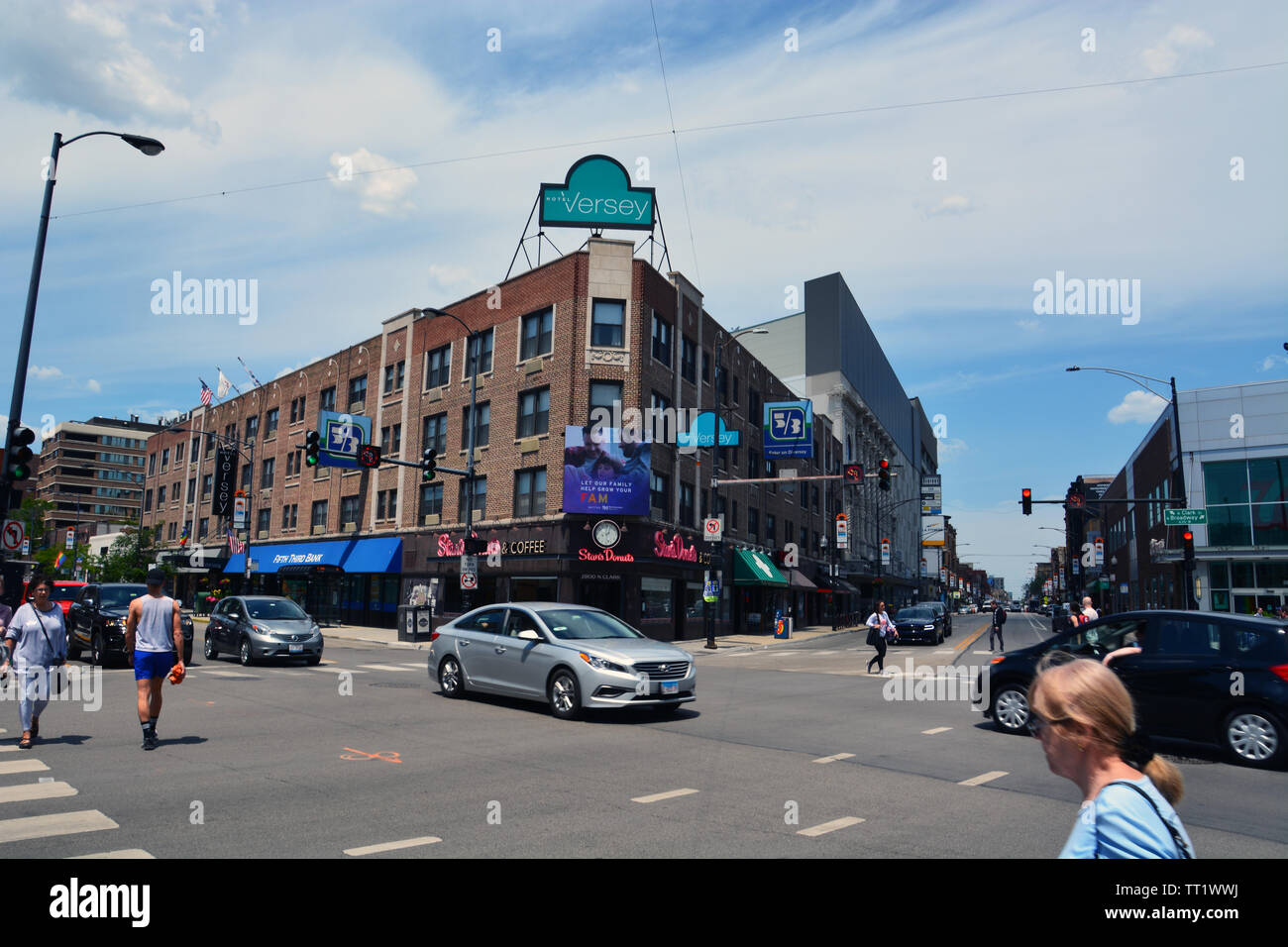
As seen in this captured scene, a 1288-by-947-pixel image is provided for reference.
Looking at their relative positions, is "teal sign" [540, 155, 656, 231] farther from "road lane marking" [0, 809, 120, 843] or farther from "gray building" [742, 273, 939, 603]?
"gray building" [742, 273, 939, 603]

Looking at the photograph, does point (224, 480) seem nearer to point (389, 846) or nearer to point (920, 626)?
point (920, 626)

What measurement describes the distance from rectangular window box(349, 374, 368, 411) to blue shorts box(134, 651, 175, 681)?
37013 millimetres

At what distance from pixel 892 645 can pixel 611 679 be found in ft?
90.3

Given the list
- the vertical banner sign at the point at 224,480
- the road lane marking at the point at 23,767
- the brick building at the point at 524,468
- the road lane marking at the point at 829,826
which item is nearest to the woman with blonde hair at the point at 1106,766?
the road lane marking at the point at 829,826

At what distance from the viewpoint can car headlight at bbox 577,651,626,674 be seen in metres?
12.0

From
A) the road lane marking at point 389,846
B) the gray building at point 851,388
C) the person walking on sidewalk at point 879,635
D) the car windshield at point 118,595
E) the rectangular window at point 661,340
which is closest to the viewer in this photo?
the road lane marking at point 389,846

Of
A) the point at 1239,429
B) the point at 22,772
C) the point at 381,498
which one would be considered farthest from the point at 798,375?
the point at 22,772

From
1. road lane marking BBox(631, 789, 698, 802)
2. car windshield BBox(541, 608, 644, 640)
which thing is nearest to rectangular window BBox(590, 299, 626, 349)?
car windshield BBox(541, 608, 644, 640)

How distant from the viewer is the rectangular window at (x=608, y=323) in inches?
1341

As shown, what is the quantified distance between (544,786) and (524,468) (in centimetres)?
2705

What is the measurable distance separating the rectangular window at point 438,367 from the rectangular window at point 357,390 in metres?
5.76

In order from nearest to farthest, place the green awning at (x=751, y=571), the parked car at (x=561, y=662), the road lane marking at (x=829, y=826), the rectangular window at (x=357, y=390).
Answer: the road lane marking at (x=829, y=826) < the parked car at (x=561, y=662) < the green awning at (x=751, y=571) < the rectangular window at (x=357, y=390)

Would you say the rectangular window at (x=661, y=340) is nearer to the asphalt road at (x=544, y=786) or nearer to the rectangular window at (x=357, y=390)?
the rectangular window at (x=357, y=390)
